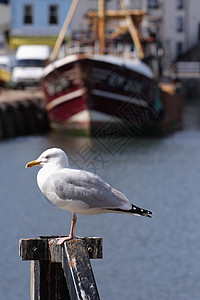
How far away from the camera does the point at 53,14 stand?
60.2m

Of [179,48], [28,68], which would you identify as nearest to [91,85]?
[28,68]

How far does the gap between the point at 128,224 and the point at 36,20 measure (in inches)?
1747

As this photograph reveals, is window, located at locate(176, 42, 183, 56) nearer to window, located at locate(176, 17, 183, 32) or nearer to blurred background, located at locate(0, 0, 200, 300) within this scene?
window, located at locate(176, 17, 183, 32)

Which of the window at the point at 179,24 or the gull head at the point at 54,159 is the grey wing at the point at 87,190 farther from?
the window at the point at 179,24

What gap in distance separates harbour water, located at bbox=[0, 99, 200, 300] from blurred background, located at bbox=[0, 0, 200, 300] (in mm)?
24

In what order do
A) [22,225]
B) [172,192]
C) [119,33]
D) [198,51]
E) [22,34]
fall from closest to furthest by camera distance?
1. [22,225]
2. [172,192]
3. [119,33]
4. [22,34]
5. [198,51]

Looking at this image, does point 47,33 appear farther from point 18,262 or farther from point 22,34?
point 18,262

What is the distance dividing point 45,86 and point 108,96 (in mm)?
3753

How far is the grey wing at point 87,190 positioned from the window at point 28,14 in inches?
2183

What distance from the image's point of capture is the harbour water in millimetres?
12352

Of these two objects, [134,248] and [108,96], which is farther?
[108,96]

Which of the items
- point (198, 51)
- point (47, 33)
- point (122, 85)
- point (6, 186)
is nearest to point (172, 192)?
point (6, 186)

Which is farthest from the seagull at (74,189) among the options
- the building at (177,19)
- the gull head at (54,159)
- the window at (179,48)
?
the window at (179,48)

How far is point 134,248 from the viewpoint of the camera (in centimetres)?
1518
